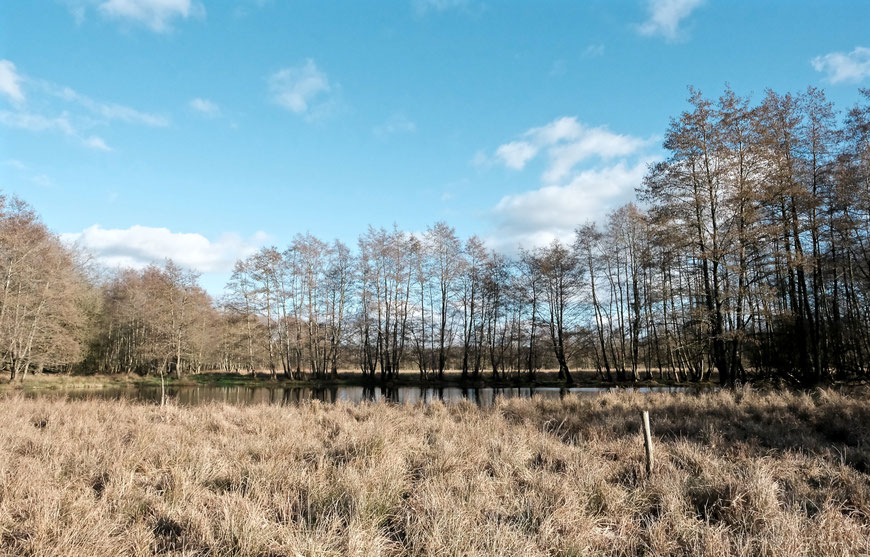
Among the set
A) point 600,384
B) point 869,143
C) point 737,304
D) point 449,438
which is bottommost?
point 600,384

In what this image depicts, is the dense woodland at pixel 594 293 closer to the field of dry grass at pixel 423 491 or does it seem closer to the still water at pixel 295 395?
the still water at pixel 295 395

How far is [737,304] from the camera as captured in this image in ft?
56.4

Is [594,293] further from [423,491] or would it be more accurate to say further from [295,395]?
[423,491]

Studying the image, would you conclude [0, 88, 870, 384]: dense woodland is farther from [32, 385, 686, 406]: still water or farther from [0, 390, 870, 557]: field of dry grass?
[0, 390, 870, 557]: field of dry grass

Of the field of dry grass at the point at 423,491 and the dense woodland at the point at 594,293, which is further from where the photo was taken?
the dense woodland at the point at 594,293

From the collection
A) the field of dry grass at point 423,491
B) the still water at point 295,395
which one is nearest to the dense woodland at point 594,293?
the still water at point 295,395

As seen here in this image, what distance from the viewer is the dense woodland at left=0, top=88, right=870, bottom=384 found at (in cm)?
1745

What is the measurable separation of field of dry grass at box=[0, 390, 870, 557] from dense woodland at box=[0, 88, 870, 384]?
Answer: 38.8 ft

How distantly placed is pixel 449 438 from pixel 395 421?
85.9 inches

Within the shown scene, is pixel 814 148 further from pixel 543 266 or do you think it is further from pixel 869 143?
pixel 543 266

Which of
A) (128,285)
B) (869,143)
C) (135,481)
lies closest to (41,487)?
(135,481)

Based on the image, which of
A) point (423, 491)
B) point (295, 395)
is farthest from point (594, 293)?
point (423, 491)

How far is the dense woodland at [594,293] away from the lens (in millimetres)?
17453

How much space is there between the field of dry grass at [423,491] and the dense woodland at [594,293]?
38.8ft
